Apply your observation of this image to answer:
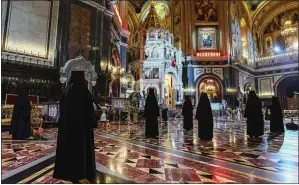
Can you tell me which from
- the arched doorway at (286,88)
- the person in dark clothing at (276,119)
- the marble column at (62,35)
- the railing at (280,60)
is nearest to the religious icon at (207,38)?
the railing at (280,60)

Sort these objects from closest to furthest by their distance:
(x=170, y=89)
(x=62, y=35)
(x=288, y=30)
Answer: (x=62, y=35) → (x=170, y=89) → (x=288, y=30)

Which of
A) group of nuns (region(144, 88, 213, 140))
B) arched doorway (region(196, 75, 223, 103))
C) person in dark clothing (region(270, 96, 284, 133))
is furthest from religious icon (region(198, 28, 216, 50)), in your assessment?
group of nuns (region(144, 88, 213, 140))

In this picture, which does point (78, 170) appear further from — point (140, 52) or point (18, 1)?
point (140, 52)

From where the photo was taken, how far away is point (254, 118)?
6359mm

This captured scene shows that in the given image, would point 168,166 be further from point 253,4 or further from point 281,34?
point 253,4

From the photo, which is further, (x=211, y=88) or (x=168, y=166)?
(x=211, y=88)

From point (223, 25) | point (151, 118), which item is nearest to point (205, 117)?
point (151, 118)

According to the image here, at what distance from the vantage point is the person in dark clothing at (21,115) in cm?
559

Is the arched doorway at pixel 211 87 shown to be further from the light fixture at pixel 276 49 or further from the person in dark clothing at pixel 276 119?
the person in dark clothing at pixel 276 119

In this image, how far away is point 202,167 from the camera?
3.06m

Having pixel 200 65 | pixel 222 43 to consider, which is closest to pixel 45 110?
pixel 200 65

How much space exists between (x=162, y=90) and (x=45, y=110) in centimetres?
1301

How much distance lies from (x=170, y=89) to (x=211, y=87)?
4.77m

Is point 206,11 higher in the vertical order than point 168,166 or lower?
higher
